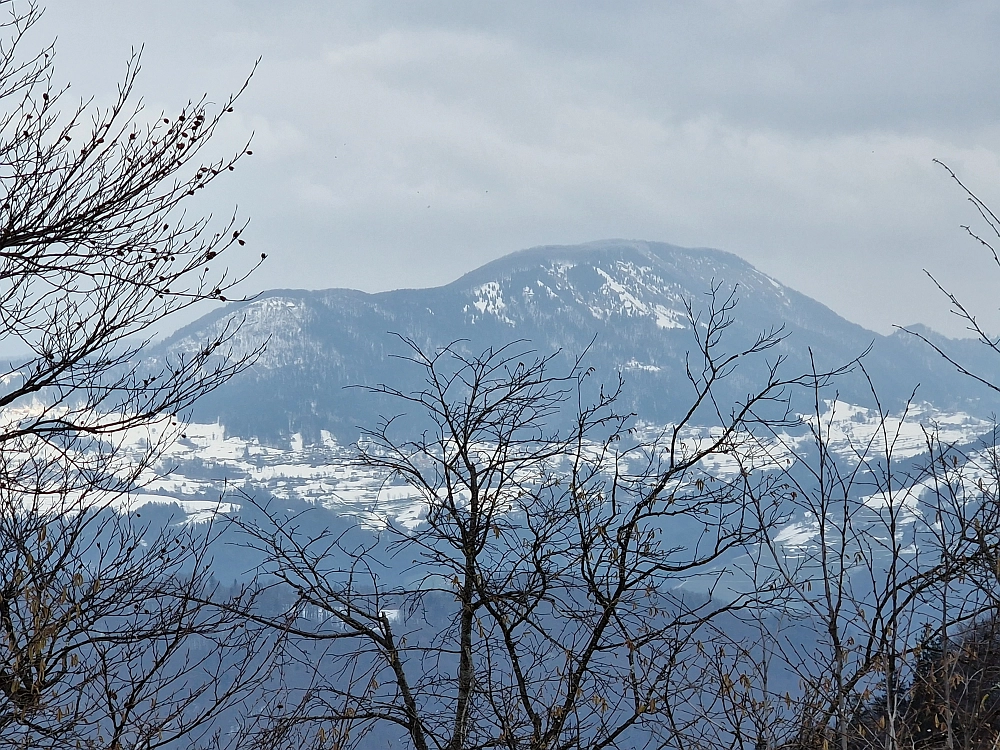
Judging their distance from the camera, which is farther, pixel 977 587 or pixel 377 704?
pixel 377 704

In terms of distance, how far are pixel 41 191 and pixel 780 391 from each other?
18.6ft

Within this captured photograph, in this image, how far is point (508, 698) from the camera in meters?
6.91

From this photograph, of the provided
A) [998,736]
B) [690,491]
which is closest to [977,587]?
[998,736]

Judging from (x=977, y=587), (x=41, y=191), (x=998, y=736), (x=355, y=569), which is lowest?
(x=998, y=736)

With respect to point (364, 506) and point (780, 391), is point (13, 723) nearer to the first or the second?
point (364, 506)

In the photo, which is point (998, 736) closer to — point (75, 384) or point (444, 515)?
point (444, 515)

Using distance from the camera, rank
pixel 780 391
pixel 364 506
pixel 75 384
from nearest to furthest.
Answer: pixel 75 384, pixel 780 391, pixel 364 506

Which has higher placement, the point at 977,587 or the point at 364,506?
the point at 364,506

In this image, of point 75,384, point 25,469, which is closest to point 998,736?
point 75,384

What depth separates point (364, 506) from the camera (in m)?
10.5

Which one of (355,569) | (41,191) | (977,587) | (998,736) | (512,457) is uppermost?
(41,191)

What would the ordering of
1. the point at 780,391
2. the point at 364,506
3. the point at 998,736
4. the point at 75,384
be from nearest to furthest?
the point at 998,736, the point at 75,384, the point at 780,391, the point at 364,506

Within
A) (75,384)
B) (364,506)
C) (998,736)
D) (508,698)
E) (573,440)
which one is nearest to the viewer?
(998,736)

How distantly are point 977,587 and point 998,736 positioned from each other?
142 cm
